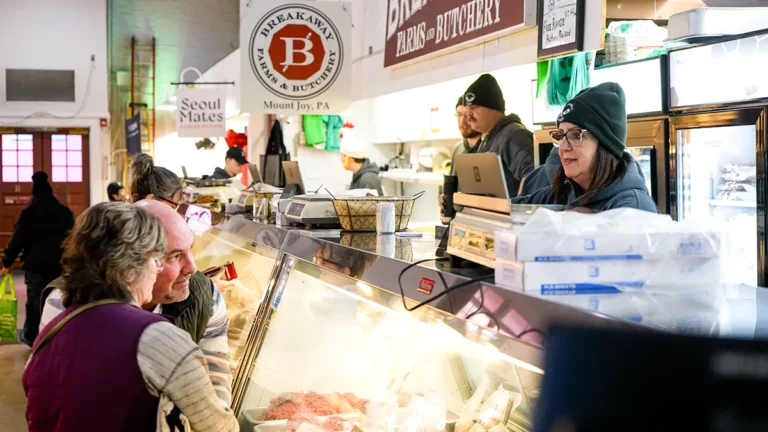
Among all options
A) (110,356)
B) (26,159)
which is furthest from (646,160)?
(26,159)

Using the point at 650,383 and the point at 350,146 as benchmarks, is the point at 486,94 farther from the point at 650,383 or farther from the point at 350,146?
the point at 350,146

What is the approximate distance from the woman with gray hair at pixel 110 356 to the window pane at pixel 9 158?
1558 centimetres

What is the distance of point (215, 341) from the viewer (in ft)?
8.87

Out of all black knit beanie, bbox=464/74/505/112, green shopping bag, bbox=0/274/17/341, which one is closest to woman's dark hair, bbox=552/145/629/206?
black knit beanie, bbox=464/74/505/112

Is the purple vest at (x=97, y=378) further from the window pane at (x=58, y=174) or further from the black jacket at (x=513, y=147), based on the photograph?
the window pane at (x=58, y=174)

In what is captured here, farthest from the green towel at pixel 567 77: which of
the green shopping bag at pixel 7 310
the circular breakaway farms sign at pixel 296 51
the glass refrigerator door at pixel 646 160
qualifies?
the green shopping bag at pixel 7 310

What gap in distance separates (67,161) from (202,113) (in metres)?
5.61

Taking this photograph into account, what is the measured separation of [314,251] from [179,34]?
14.3 m

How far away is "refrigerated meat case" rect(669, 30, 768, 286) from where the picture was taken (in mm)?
4016

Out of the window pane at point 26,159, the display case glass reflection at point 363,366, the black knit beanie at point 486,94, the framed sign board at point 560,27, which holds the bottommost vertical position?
the display case glass reflection at point 363,366

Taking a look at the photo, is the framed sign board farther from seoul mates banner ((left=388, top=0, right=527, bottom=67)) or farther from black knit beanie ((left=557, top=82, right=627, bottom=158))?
black knit beanie ((left=557, top=82, right=627, bottom=158))

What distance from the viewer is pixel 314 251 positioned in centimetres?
304

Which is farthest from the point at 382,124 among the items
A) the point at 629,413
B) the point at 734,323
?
the point at 629,413

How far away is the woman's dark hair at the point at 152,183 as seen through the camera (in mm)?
4254
